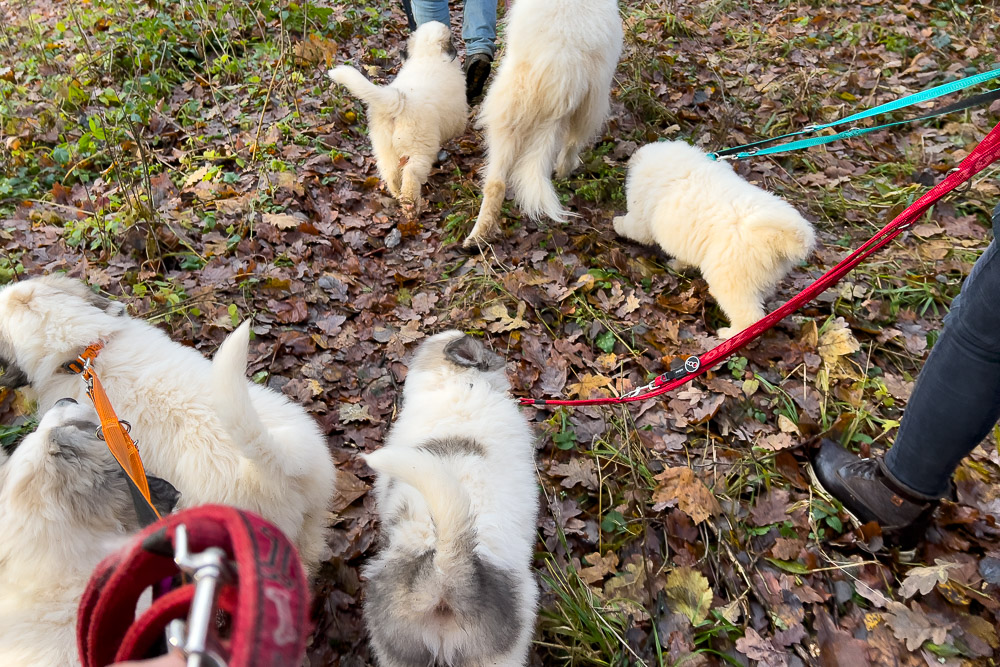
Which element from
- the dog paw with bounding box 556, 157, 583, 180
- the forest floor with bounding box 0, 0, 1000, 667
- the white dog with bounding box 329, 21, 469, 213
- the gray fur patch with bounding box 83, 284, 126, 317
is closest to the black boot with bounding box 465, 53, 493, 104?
the white dog with bounding box 329, 21, 469, 213

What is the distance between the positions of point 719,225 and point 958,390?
1.68 m

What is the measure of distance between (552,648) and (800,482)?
4.88 feet

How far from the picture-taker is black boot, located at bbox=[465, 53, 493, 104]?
15.6 feet

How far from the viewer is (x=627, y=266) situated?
12.3 feet

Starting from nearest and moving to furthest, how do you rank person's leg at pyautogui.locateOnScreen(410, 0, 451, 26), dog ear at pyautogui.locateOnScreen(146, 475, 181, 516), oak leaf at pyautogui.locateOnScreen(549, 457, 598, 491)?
1. dog ear at pyautogui.locateOnScreen(146, 475, 181, 516)
2. oak leaf at pyautogui.locateOnScreen(549, 457, 598, 491)
3. person's leg at pyautogui.locateOnScreen(410, 0, 451, 26)

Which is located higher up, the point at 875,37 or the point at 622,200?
the point at 875,37

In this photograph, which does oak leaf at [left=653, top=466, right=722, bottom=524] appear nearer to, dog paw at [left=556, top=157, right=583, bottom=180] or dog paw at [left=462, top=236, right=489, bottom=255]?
dog paw at [left=462, top=236, right=489, bottom=255]

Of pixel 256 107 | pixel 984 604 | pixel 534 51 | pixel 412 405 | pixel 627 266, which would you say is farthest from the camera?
pixel 256 107

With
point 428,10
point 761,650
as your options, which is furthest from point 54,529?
point 428,10

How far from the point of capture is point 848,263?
221 cm

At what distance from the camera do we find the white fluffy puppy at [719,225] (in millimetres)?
2961

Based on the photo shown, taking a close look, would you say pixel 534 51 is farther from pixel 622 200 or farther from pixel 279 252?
pixel 279 252

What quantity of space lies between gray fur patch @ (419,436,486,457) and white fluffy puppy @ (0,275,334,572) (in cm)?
51

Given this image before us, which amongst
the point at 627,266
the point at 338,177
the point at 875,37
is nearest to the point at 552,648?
the point at 627,266
